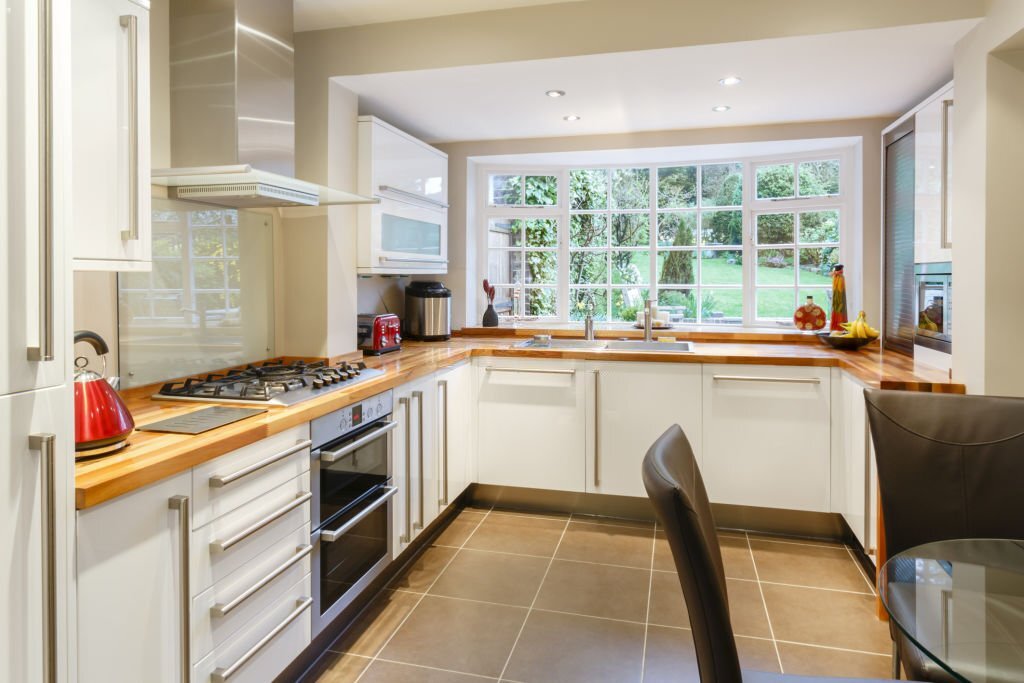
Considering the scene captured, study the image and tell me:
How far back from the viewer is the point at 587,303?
4.43 m

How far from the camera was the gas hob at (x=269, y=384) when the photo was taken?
2.09 meters

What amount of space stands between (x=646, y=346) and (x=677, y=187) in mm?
1196

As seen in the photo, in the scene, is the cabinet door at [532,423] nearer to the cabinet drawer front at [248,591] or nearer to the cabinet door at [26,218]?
the cabinet drawer front at [248,591]

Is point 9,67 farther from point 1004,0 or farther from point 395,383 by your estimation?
point 1004,0

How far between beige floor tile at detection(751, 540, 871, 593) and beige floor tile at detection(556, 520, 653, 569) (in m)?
0.50

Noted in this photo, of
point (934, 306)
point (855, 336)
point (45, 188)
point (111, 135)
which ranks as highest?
point (111, 135)

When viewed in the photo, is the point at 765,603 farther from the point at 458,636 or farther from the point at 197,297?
the point at 197,297

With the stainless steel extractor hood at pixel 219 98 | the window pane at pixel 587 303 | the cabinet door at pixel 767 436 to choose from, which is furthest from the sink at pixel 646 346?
the stainless steel extractor hood at pixel 219 98

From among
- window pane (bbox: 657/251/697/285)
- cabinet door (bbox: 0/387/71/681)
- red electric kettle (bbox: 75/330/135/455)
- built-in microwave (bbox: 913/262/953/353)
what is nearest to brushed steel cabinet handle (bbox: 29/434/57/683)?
cabinet door (bbox: 0/387/71/681)

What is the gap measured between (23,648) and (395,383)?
1615 millimetres

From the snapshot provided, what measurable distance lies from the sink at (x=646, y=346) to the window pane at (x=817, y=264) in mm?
896

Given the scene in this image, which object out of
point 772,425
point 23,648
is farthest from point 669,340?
point 23,648

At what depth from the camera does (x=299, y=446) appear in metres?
1.95

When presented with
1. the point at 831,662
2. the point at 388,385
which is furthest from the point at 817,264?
the point at 388,385
